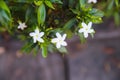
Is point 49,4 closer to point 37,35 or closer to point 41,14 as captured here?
point 41,14

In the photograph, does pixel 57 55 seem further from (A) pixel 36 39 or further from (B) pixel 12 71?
(A) pixel 36 39

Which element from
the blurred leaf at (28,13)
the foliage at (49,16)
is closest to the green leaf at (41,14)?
the foliage at (49,16)

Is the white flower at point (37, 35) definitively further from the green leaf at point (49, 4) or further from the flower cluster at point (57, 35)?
the green leaf at point (49, 4)

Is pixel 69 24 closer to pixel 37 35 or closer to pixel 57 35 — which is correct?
pixel 57 35

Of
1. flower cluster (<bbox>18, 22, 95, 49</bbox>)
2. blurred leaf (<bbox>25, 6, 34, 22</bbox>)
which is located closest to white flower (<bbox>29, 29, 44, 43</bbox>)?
flower cluster (<bbox>18, 22, 95, 49</bbox>)

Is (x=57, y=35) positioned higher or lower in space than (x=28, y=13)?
lower

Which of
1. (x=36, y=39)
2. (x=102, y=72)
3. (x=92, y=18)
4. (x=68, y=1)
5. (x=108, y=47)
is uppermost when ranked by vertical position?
(x=108, y=47)

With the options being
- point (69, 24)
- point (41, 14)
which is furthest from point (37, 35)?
point (69, 24)

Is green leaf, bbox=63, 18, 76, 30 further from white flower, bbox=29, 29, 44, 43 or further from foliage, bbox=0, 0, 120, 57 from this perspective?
white flower, bbox=29, 29, 44, 43

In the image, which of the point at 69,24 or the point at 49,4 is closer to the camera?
the point at 49,4

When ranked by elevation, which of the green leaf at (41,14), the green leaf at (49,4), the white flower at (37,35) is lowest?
the white flower at (37,35)

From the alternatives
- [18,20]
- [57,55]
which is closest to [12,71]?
[57,55]
